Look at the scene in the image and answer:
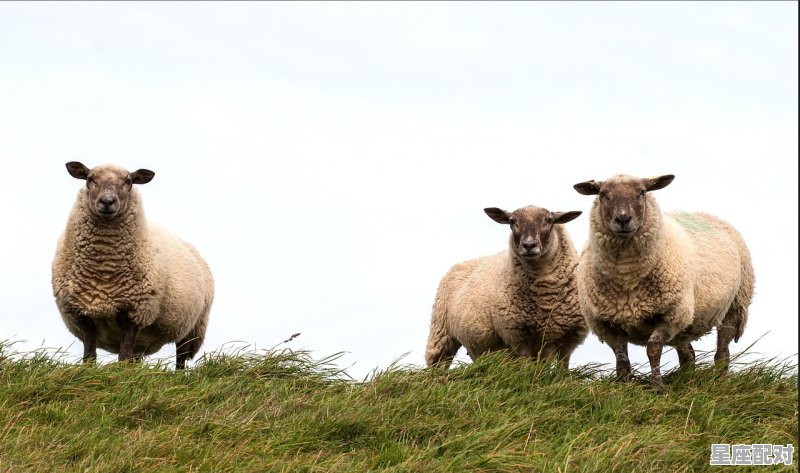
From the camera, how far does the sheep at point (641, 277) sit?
10.3 m

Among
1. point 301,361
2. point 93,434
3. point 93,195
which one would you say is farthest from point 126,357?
point 93,434

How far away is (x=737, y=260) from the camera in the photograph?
1161 cm

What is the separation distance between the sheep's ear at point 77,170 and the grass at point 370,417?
283cm

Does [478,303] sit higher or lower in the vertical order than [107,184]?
lower

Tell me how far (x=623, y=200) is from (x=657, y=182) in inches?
26.2

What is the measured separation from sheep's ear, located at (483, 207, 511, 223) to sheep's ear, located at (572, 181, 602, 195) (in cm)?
108

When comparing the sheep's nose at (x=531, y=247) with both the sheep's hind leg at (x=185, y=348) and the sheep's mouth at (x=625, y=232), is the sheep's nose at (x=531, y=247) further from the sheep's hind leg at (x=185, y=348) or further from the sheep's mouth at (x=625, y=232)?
the sheep's hind leg at (x=185, y=348)

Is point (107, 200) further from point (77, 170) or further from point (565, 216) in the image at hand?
point (565, 216)

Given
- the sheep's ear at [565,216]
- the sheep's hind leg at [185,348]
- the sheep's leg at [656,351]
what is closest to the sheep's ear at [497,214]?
the sheep's ear at [565,216]

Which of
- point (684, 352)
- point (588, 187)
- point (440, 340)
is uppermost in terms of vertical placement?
point (588, 187)

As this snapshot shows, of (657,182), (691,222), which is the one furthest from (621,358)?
(691,222)

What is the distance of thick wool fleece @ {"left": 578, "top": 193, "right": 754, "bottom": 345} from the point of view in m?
10.3

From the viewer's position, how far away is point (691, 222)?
1184cm

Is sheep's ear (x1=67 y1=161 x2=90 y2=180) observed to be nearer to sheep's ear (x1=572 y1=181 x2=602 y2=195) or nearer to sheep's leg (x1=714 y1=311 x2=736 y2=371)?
sheep's ear (x1=572 y1=181 x2=602 y2=195)
